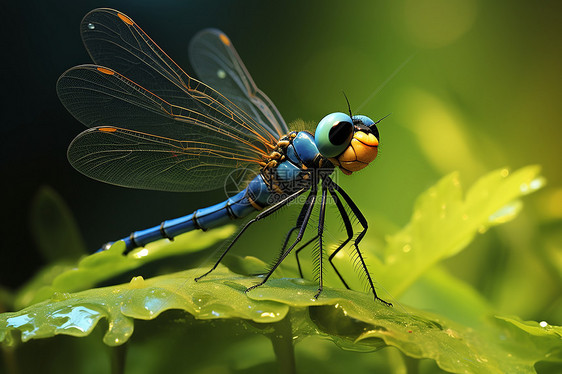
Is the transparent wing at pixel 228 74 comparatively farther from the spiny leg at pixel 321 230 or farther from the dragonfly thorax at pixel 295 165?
the spiny leg at pixel 321 230

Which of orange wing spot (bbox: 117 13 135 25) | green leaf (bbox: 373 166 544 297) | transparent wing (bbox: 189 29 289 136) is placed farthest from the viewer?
transparent wing (bbox: 189 29 289 136)

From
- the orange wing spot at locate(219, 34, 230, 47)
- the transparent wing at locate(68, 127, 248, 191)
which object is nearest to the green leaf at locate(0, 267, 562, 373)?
the transparent wing at locate(68, 127, 248, 191)

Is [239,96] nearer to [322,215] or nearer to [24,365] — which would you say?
[322,215]

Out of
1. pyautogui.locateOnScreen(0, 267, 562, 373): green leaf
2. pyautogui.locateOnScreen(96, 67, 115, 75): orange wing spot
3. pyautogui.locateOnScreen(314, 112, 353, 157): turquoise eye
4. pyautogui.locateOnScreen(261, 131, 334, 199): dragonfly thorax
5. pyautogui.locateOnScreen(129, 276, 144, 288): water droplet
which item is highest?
pyautogui.locateOnScreen(96, 67, 115, 75): orange wing spot

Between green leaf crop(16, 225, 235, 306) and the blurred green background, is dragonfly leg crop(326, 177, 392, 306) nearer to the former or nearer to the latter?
the blurred green background

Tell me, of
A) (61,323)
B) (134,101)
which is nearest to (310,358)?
(61,323)

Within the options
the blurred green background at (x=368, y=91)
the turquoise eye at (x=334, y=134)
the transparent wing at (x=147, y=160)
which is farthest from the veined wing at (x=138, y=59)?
the blurred green background at (x=368, y=91)
